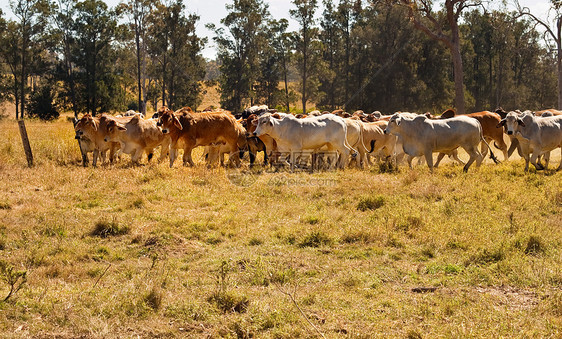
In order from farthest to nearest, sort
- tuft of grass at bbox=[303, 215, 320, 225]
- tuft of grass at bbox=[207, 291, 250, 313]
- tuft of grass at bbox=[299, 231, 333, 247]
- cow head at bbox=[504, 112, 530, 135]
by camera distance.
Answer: cow head at bbox=[504, 112, 530, 135], tuft of grass at bbox=[303, 215, 320, 225], tuft of grass at bbox=[299, 231, 333, 247], tuft of grass at bbox=[207, 291, 250, 313]

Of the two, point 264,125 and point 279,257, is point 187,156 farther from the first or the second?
point 279,257

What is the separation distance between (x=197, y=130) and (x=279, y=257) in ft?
29.4

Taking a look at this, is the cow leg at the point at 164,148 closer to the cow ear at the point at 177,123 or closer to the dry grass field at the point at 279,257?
the cow ear at the point at 177,123

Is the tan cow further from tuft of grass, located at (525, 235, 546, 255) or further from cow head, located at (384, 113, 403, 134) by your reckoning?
tuft of grass, located at (525, 235, 546, 255)

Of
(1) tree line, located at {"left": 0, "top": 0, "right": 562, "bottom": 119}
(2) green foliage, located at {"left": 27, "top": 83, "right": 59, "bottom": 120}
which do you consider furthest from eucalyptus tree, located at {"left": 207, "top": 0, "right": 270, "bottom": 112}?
(2) green foliage, located at {"left": 27, "top": 83, "right": 59, "bottom": 120}

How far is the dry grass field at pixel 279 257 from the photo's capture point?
5.61 metres

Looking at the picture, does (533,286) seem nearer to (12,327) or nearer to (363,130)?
(12,327)

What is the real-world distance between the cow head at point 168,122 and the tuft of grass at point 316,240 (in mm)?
8043

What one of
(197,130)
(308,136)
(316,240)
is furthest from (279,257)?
(197,130)

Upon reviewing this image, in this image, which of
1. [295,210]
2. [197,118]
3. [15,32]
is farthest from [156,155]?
[15,32]

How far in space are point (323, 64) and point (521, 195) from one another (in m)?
41.5

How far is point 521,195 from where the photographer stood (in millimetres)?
11375

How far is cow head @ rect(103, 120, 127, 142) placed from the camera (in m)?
16.0

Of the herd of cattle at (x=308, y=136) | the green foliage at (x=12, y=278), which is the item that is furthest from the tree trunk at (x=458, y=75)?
the green foliage at (x=12, y=278)
